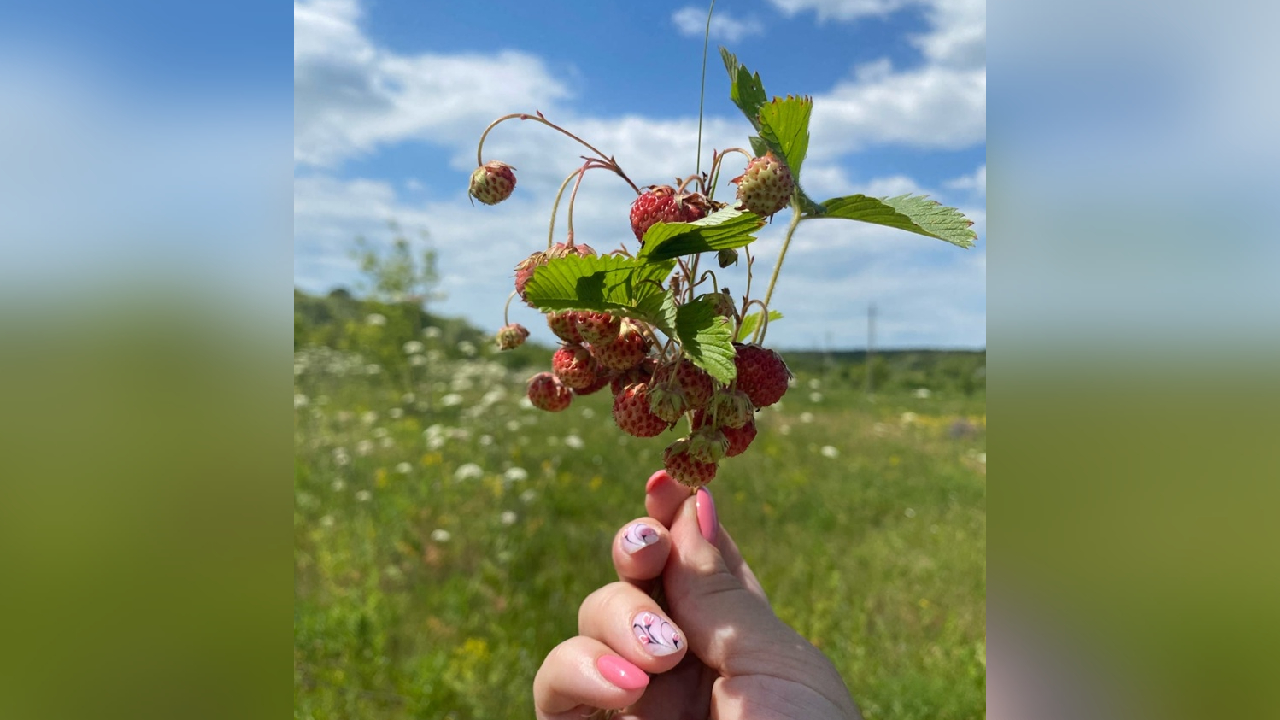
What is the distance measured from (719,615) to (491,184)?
1.95ft

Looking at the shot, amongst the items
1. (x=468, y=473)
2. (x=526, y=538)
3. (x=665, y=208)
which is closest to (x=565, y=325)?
(x=665, y=208)

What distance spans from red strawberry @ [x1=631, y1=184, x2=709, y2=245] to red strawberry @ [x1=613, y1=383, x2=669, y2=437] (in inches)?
6.6

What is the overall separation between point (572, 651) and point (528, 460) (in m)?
2.78

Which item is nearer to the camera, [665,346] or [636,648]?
[665,346]

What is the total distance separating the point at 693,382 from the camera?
752mm

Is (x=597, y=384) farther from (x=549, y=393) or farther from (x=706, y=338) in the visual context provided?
(x=706, y=338)

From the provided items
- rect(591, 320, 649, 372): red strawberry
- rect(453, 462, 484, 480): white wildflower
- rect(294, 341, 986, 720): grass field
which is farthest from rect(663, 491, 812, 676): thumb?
rect(453, 462, 484, 480): white wildflower

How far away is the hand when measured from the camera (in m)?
0.91

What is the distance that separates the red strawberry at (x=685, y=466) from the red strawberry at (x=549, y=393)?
0.49 feet
